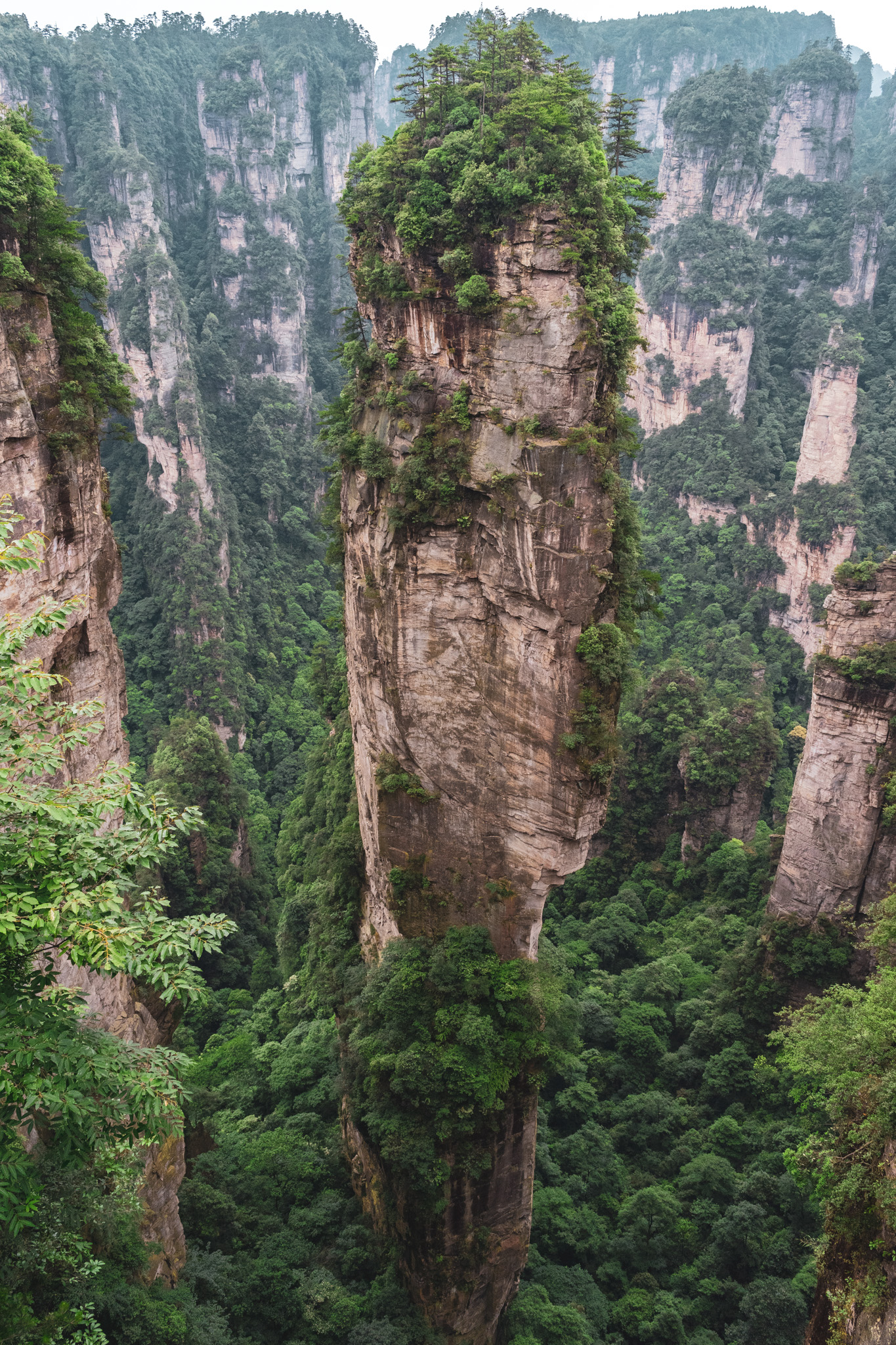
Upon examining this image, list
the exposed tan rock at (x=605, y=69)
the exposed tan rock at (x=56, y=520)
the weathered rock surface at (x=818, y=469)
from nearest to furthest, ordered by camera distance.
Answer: the exposed tan rock at (x=56, y=520)
the weathered rock surface at (x=818, y=469)
the exposed tan rock at (x=605, y=69)

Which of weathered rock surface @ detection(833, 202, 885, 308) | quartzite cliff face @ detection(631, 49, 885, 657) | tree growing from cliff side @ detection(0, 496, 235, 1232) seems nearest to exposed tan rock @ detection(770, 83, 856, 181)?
quartzite cliff face @ detection(631, 49, 885, 657)

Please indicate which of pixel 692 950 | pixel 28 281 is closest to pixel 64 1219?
pixel 28 281

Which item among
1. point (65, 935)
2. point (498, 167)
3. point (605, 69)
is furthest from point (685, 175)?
point (65, 935)

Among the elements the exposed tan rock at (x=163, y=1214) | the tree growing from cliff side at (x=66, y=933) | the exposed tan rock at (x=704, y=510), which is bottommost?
the exposed tan rock at (x=163, y=1214)

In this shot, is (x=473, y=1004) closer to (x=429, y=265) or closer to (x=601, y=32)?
(x=429, y=265)

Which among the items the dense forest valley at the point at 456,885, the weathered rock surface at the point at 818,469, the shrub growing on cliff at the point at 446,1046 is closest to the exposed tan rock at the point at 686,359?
the weathered rock surface at the point at 818,469

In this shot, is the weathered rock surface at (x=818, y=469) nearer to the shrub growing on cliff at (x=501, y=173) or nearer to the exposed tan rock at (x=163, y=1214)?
the shrub growing on cliff at (x=501, y=173)

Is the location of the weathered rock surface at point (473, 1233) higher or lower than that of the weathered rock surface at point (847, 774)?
lower

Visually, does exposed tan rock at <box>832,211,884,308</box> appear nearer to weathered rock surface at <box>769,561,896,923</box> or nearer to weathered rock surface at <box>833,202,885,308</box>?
weathered rock surface at <box>833,202,885,308</box>
